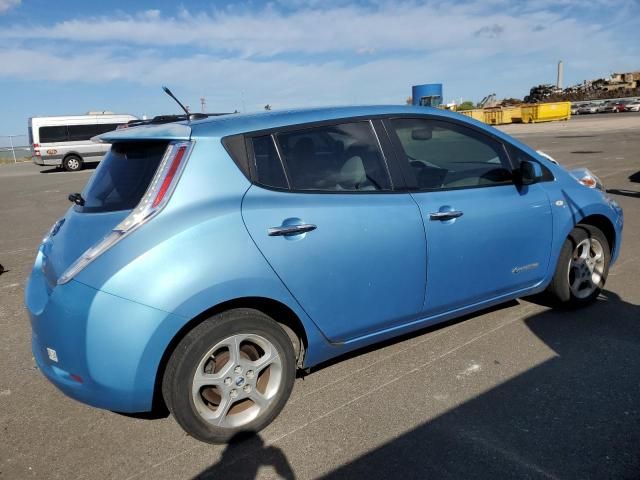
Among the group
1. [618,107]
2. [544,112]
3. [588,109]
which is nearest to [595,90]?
[588,109]

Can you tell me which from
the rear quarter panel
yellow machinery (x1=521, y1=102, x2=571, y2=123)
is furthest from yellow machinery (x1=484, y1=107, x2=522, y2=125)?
the rear quarter panel

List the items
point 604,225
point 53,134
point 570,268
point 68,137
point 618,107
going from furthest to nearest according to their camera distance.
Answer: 1. point 618,107
2. point 68,137
3. point 53,134
4. point 604,225
5. point 570,268

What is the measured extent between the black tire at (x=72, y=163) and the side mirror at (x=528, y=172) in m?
22.0

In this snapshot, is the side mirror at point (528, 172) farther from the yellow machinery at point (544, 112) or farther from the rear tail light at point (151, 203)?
the yellow machinery at point (544, 112)

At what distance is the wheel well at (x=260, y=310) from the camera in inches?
97.9

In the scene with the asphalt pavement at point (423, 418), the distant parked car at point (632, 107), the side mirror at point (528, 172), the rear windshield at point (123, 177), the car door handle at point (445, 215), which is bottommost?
the asphalt pavement at point (423, 418)

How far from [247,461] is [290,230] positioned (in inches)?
44.7

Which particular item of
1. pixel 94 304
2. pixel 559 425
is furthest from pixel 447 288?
pixel 94 304

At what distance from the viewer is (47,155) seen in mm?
21656

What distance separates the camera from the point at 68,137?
21969 millimetres

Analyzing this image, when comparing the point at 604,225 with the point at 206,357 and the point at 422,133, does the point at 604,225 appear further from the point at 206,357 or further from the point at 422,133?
the point at 206,357

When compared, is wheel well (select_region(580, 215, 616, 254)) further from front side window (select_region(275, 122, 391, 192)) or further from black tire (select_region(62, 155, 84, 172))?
black tire (select_region(62, 155, 84, 172))

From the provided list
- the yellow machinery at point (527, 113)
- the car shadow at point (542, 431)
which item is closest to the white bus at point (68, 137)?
the car shadow at point (542, 431)

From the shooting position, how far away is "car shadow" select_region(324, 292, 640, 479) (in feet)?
7.82
